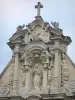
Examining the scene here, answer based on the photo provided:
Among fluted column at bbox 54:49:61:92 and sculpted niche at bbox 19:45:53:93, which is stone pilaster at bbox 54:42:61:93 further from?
sculpted niche at bbox 19:45:53:93

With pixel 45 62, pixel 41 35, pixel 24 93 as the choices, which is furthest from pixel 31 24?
pixel 24 93

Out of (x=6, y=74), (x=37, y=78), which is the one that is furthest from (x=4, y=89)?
(x=37, y=78)

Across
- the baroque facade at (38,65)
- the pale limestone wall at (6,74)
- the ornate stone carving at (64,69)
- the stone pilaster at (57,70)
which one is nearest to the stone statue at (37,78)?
the baroque facade at (38,65)

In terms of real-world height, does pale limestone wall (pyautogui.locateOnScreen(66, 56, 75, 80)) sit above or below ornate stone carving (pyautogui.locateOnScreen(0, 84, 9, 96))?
above

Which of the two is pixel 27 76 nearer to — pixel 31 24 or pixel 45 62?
pixel 45 62

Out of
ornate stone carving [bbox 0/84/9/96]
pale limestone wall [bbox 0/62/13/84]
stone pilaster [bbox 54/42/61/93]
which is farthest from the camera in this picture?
pale limestone wall [bbox 0/62/13/84]

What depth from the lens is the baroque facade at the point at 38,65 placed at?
715 inches

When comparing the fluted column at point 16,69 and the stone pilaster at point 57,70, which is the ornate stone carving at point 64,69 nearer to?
the stone pilaster at point 57,70

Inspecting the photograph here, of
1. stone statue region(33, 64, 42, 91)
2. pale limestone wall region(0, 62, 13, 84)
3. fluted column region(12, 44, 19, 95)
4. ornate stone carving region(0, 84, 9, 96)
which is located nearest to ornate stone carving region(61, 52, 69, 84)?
stone statue region(33, 64, 42, 91)

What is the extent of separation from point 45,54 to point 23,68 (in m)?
1.12

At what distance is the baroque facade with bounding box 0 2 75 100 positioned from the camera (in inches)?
715

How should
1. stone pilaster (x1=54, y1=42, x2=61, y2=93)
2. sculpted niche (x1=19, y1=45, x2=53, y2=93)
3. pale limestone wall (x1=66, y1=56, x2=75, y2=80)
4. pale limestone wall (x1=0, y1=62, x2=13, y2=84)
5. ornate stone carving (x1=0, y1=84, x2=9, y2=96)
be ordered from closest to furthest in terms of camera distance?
1. stone pilaster (x1=54, y1=42, x2=61, y2=93)
2. pale limestone wall (x1=66, y1=56, x2=75, y2=80)
3. sculpted niche (x1=19, y1=45, x2=53, y2=93)
4. ornate stone carving (x1=0, y1=84, x2=9, y2=96)
5. pale limestone wall (x1=0, y1=62, x2=13, y2=84)

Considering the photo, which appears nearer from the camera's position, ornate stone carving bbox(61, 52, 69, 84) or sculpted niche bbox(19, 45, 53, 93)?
ornate stone carving bbox(61, 52, 69, 84)

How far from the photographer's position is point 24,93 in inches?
726
